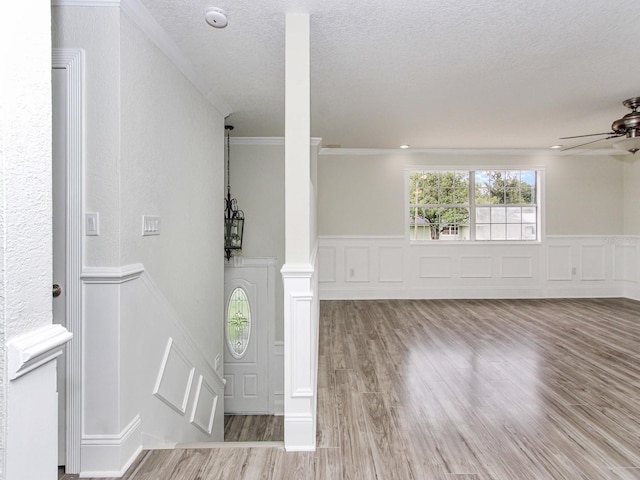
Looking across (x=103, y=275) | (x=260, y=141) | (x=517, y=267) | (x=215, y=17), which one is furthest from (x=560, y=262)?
(x=103, y=275)

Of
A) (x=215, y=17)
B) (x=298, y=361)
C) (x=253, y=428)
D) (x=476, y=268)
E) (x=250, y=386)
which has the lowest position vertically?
(x=253, y=428)

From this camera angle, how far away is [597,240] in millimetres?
6348

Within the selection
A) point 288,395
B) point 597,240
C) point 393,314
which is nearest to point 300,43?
point 288,395

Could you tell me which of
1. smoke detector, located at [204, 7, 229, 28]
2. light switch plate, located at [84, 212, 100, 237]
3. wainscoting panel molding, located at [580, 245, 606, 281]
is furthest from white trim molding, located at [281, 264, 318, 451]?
wainscoting panel molding, located at [580, 245, 606, 281]

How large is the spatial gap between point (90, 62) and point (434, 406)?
276cm

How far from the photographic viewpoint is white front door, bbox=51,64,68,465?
6.07 feet

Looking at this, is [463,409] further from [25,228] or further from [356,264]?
[356,264]

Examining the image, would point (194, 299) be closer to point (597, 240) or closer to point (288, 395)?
point (288, 395)

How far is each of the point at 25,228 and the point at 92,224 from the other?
3.95 feet

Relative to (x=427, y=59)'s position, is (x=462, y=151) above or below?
above

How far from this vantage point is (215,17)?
214cm

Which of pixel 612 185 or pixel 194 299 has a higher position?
pixel 612 185

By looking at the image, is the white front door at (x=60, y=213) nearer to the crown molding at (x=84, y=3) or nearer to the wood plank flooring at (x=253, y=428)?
the crown molding at (x=84, y=3)

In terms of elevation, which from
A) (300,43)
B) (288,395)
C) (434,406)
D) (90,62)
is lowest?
(434,406)
